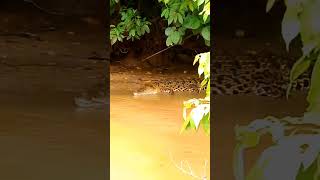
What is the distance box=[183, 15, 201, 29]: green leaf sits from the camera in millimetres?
2117

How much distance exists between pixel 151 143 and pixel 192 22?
5.12ft

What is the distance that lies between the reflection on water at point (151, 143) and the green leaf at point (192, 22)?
1.03 metres

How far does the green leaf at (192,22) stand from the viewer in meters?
2.12

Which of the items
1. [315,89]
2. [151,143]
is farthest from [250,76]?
[151,143]

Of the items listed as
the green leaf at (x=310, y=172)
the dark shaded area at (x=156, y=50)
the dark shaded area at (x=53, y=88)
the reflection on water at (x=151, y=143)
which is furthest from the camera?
the dark shaded area at (x=156, y=50)

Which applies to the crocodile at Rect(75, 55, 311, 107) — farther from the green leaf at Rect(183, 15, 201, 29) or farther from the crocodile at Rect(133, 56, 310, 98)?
the green leaf at Rect(183, 15, 201, 29)

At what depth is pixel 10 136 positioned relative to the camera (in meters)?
1.35

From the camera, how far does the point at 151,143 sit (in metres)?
3.54

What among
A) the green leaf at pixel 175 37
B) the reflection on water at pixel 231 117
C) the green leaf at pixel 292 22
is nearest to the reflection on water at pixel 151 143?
the green leaf at pixel 175 37

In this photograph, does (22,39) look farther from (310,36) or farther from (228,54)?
(310,36)

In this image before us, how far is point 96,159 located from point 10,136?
218 millimetres

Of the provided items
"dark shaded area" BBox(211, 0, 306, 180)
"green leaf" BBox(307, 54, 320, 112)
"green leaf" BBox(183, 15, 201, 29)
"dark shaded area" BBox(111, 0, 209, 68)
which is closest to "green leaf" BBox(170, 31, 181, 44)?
"green leaf" BBox(183, 15, 201, 29)

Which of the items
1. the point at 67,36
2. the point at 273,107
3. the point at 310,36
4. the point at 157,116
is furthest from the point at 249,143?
the point at 157,116

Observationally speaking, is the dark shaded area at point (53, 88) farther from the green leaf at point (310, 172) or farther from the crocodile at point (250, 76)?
the green leaf at point (310, 172)
